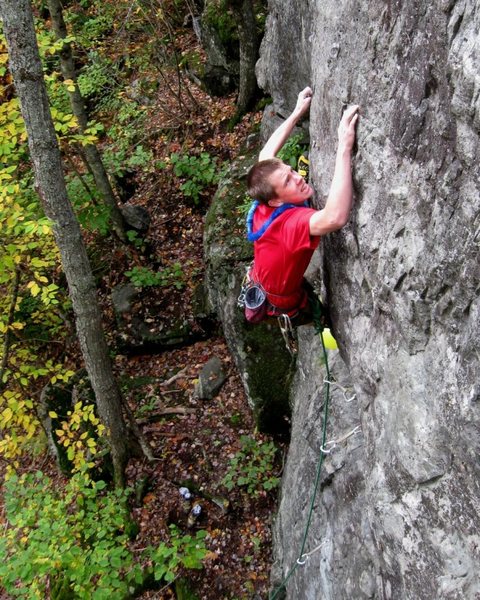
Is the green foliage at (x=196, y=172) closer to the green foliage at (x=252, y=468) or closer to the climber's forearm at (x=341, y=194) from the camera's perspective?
the green foliage at (x=252, y=468)

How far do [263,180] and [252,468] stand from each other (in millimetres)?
4504

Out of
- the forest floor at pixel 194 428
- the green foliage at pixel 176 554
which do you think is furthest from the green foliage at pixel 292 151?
the green foliage at pixel 176 554

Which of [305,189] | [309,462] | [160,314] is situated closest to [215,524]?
[309,462]

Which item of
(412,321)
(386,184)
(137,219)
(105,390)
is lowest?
(105,390)

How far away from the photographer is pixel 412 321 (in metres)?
2.53

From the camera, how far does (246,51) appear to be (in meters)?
8.79

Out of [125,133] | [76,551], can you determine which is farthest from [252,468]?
[125,133]

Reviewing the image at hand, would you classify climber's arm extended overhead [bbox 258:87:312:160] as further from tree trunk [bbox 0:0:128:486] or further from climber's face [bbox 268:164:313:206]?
tree trunk [bbox 0:0:128:486]

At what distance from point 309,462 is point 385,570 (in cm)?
205

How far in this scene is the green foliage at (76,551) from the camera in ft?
17.3

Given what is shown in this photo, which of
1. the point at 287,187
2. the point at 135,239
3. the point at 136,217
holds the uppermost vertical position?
the point at 287,187

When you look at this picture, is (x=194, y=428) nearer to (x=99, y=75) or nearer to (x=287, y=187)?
(x=287, y=187)

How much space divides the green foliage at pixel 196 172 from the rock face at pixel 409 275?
557 centimetres

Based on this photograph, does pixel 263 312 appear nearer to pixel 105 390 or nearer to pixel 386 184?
pixel 386 184
